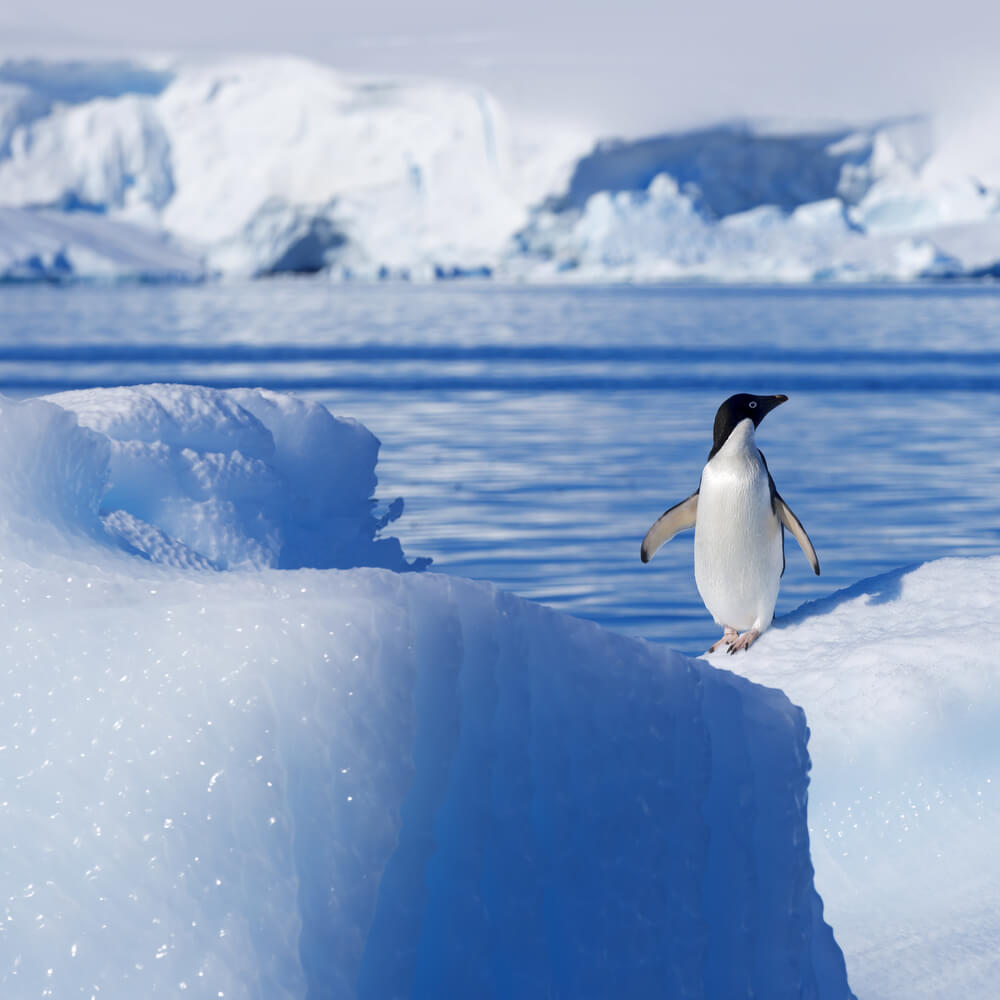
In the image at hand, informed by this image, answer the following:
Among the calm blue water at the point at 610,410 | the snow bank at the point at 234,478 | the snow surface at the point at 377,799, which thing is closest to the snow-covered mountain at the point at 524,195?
the calm blue water at the point at 610,410

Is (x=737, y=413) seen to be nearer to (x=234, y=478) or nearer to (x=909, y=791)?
(x=909, y=791)

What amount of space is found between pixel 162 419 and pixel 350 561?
0.72m

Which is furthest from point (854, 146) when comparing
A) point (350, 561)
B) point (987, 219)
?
point (350, 561)

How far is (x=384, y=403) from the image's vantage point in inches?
579

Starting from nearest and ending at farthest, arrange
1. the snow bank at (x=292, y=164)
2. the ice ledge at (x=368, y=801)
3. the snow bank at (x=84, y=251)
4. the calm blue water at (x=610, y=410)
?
the ice ledge at (x=368, y=801), the calm blue water at (x=610, y=410), the snow bank at (x=292, y=164), the snow bank at (x=84, y=251)

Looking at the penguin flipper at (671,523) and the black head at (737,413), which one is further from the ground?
the black head at (737,413)

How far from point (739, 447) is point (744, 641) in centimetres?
48

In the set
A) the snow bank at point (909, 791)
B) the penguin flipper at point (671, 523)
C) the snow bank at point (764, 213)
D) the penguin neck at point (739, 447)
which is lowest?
the snow bank at point (909, 791)

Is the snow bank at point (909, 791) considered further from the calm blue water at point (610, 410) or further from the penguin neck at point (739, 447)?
the calm blue water at point (610, 410)

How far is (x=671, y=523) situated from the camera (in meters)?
3.73

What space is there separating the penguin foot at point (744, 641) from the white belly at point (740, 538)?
7cm

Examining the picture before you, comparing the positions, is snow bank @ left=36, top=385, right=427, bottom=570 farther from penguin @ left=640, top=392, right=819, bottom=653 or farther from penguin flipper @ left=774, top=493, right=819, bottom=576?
penguin flipper @ left=774, top=493, right=819, bottom=576

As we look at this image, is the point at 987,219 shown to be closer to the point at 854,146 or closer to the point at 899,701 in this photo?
the point at 854,146

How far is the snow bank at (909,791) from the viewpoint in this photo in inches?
94.5
